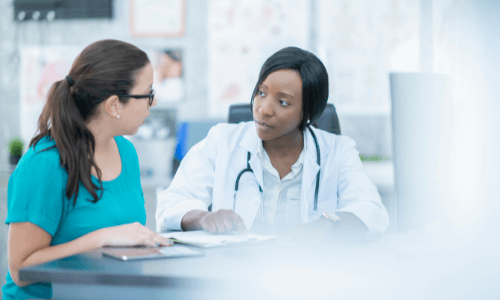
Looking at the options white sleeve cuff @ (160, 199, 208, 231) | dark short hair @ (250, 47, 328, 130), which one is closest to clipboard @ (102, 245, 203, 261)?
white sleeve cuff @ (160, 199, 208, 231)

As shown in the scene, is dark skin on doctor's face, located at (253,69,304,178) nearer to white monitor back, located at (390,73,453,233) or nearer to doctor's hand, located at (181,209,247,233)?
doctor's hand, located at (181,209,247,233)

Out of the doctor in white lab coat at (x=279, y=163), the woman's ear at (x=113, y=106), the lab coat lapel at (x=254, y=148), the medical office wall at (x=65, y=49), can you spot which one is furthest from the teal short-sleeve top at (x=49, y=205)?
the medical office wall at (x=65, y=49)

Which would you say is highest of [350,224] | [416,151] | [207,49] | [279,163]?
[207,49]

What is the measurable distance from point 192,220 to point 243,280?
0.48m

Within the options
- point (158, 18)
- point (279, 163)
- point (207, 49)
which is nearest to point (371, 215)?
point (279, 163)

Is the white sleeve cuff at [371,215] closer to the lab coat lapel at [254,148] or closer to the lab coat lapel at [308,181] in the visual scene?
the lab coat lapel at [308,181]

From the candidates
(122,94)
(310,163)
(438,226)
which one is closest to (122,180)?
(122,94)

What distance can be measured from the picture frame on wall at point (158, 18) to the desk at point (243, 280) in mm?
2482

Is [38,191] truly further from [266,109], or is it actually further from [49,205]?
[266,109]

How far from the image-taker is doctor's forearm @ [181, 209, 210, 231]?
3.80 feet

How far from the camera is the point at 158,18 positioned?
3.06 metres

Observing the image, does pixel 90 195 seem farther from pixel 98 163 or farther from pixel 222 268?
pixel 222 268

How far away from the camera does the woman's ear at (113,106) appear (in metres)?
1.06

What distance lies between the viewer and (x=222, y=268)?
30.5 inches
